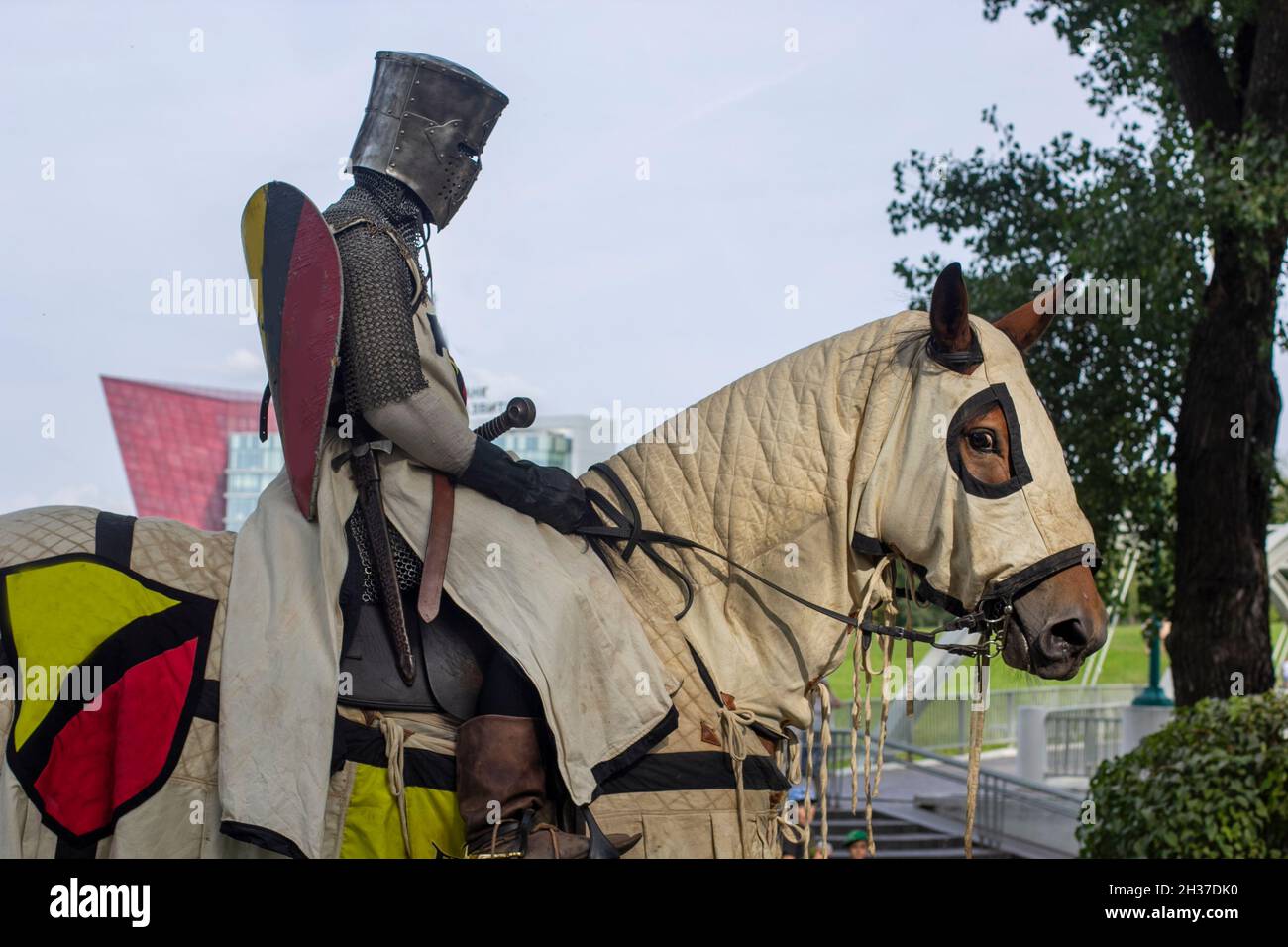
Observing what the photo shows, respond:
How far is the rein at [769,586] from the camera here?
3.49 m

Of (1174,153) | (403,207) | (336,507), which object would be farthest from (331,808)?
(1174,153)

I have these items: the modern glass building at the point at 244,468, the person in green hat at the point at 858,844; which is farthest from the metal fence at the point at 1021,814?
the modern glass building at the point at 244,468

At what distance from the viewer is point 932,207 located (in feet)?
41.5

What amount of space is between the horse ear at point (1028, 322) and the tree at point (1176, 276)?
593 cm

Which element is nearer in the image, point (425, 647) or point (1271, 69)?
point (425, 647)

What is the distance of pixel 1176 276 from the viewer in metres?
10.3

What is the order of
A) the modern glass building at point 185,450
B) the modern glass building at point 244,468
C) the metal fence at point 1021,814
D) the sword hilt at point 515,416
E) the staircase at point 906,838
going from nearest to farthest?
the sword hilt at point 515,416 → the metal fence at point 1021,814 → the staircase at point 906,838 → the modern glass building at point 244,468 → the modern glass building at point 185,450

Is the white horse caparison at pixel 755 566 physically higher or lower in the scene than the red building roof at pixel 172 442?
lower

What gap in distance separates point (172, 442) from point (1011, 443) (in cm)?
4219

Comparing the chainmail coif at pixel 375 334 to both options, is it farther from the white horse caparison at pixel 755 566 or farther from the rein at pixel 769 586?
the rein at pixel 769 586

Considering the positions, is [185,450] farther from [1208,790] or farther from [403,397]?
[403,397]

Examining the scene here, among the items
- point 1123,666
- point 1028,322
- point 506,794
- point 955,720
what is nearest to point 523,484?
point 506,794

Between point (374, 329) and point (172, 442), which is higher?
point (172, 442)
